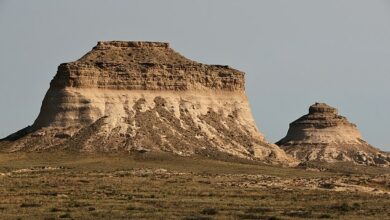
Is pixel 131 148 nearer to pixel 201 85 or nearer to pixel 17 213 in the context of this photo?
pixel 201 85

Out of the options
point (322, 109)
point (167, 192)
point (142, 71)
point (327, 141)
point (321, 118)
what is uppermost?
point (322, 109)

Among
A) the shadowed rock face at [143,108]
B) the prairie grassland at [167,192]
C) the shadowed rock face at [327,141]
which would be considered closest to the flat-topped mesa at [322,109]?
the shadowed rock face at [327,141]

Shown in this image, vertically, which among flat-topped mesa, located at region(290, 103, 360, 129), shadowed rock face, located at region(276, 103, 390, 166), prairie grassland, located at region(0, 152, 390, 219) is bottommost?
prairie grassland, located at region(0, 152, 390, 219)

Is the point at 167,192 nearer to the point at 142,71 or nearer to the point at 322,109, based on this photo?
the point at 142,71

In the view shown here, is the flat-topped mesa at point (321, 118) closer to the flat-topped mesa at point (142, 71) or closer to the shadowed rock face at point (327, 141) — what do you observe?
the shadowed rock face at point (327, 141)

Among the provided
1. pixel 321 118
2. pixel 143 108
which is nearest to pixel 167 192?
pixel 143 108

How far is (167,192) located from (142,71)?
50855mm

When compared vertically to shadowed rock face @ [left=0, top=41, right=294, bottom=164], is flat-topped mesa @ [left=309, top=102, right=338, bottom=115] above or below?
above

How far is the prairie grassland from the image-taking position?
38.8 meters

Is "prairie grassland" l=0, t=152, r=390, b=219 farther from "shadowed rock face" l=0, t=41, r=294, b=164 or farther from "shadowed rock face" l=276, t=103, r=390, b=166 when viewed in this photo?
"shadowed rock face" l=276, t=103, r=390, b=166

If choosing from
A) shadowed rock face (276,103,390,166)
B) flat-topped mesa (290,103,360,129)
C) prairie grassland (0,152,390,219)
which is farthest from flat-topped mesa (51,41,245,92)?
flat-topped mesa (290,103,360,129)

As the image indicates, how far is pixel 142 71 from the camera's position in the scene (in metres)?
101

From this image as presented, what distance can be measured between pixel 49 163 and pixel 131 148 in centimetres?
1050

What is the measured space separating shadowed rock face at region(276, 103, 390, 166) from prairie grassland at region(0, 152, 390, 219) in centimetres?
4909
